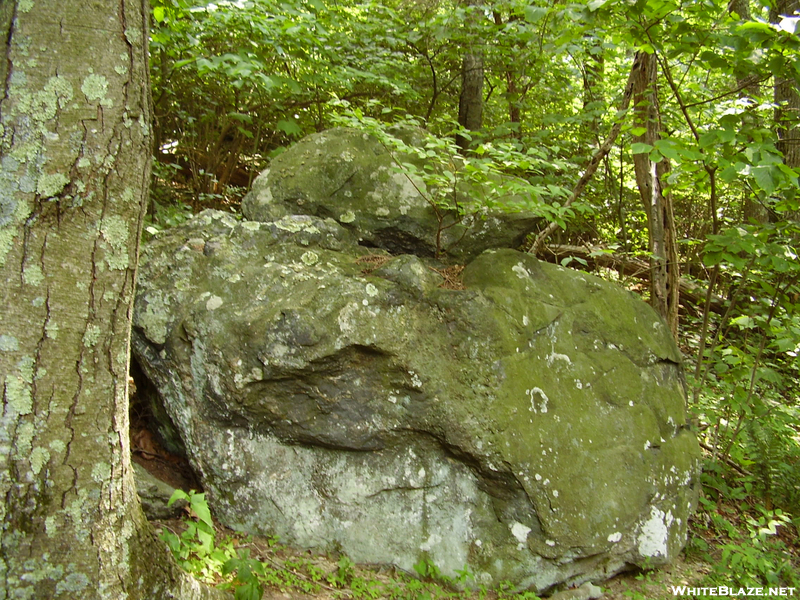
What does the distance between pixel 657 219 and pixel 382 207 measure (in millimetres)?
2591

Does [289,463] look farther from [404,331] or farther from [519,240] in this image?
[519,240]

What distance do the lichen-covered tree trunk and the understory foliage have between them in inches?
15.1

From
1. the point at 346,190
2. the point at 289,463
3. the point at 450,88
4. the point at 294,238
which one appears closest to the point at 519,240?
the point at 346,190

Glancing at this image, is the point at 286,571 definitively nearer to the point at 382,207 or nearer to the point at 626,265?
the point at 382,207

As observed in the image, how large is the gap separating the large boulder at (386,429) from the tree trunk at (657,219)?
1.96 meters

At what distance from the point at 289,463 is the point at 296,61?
14.8 ft

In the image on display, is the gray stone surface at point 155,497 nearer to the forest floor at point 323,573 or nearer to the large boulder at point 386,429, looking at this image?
the forest floor at point 323,573

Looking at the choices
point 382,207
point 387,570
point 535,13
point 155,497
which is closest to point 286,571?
point 387,570

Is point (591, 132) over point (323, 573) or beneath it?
over

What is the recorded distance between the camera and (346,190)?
3.98 meters

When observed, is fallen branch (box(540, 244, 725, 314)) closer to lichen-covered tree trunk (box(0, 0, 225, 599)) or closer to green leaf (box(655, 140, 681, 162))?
green leaf (box(655, 140, 681, 162))

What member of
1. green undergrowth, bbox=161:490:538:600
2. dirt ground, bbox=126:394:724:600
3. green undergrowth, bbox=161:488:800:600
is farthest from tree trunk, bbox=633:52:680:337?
green undergrowth, bbox=161:490:538:600

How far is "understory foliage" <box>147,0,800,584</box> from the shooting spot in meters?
3.42

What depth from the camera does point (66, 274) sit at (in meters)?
1.59
